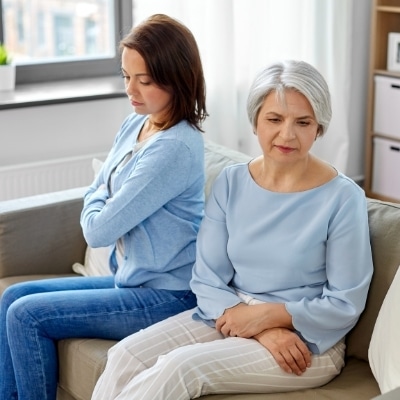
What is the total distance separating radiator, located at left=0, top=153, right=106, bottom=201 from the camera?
346 centimetres

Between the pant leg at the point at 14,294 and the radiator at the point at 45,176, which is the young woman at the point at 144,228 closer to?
the pant leg at the point at 14,294

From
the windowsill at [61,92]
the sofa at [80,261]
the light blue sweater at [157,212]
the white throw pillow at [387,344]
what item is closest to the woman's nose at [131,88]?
the light blue sweater at [157,212]

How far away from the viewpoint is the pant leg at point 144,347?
6.39 ft

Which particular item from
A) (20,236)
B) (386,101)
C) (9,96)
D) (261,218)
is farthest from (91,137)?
(261,218)

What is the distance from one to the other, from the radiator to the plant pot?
1.18 feet

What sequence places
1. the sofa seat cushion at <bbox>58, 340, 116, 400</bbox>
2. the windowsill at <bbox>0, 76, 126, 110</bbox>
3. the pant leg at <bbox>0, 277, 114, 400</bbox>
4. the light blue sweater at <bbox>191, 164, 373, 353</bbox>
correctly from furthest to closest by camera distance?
the windowsill at <bbox>0, 76, 126, 110</bbox>, the pant leg at <bbox>0, 277, 114, 400</bbox>, the sofa seat cushion at <bbox>58, 340, 116, 400</bbox>, the light blue sweater at <bbox>191, 164, 373, 353</bbox>

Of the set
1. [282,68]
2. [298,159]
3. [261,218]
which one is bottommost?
[261,218]

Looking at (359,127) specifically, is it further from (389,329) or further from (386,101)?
(389,329)

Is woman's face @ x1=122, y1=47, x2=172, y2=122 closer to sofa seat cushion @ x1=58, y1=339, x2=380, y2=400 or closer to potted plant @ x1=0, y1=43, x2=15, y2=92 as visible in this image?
sofa seat cushion @ x1=58, y1=339, x2=380, y2=400

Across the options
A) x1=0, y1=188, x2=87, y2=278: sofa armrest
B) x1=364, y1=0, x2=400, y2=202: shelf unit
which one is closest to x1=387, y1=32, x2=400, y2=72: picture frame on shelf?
x1=364, y1=0, x2=400, y2=202: shelf unit

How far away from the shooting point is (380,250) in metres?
2.02

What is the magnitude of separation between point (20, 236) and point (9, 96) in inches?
42.8

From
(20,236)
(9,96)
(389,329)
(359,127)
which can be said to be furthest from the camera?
(359,127)

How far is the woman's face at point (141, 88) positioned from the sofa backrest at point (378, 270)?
23.2 inches
